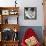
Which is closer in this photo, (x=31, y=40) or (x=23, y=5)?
(x=31, y=40)

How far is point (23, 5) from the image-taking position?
578 centimetres

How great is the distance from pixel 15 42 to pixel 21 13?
42.7 inches

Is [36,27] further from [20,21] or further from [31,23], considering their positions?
[20,21]

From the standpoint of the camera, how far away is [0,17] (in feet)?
18.3

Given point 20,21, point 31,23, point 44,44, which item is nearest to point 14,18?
point 20,21

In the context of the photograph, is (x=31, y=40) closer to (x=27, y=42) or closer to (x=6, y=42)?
(x=27, y=42)

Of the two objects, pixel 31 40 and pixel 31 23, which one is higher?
pixel 31 23

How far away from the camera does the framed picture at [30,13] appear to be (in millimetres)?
5746

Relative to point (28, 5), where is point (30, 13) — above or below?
below

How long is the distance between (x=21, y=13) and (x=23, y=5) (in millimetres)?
304

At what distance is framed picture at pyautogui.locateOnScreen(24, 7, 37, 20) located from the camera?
226 inches

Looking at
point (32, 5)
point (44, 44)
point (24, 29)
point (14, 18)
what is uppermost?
point (32, 5)

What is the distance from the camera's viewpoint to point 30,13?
576cm

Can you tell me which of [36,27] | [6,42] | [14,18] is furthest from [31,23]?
[6,42]
